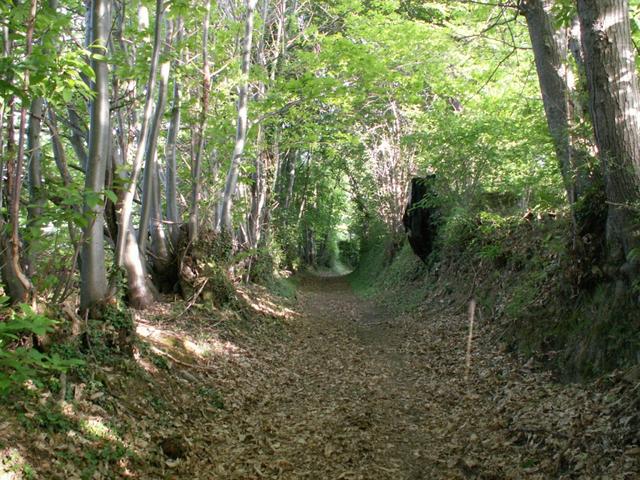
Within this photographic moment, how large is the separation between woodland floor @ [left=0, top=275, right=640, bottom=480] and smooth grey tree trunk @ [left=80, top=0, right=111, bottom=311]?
99 cm

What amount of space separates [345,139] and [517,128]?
5.27 meters

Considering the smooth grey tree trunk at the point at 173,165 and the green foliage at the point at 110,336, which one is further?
the smooth grey tree trunk at the point at 173,165

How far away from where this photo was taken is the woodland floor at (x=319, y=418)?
14.0ft

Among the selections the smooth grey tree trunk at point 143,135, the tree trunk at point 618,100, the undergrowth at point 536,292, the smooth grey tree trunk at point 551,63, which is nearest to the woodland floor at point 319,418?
the undergrowth at point 536,292

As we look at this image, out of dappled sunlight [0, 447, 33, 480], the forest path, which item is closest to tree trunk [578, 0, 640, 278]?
the forest path

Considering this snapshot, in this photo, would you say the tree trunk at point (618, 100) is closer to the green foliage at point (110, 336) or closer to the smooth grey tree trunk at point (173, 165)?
the green foliage at point (110, 336)

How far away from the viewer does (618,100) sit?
5707 millimetres

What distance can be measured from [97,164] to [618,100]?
577 centimetres

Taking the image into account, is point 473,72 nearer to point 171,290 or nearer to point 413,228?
point 413,228

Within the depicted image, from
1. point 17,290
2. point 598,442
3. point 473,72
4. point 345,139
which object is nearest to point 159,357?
point 17,290

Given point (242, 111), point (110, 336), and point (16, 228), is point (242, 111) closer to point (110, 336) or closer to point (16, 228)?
point (110, 336)

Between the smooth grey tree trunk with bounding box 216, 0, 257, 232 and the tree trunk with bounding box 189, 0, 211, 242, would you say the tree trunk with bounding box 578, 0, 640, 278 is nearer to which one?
the tree trunk with bounding box 189, 0, 211, 242

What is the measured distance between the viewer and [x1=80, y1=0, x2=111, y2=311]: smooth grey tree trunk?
5605mm

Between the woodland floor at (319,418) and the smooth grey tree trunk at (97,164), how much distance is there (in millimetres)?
989
